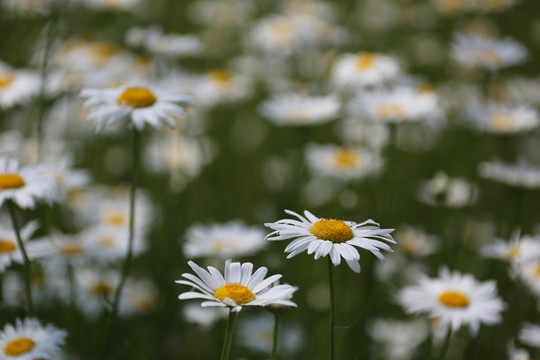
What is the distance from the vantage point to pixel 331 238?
1.47 meters

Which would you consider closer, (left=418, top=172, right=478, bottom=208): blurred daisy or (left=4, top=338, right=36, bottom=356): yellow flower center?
(left=4, top=338, right=36, bottom=356): yellow flower center

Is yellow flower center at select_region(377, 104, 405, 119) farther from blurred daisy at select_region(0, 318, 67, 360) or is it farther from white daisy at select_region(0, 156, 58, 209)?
blurred daisy at select_region(0, 318, 67, 360)

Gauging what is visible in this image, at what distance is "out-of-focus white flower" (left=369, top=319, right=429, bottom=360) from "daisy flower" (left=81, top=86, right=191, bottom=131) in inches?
57.0

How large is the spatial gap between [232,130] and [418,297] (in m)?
3.55

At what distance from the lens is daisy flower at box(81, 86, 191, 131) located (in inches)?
77.5

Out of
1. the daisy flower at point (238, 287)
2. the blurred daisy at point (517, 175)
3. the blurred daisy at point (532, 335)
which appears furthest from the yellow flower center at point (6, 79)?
the blurred daisy at point (532, 335)

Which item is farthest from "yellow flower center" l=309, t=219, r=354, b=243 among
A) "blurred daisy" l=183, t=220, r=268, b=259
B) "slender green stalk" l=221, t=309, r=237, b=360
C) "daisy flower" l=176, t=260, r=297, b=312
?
"blurred daisy" l=183, t=220, r=268, b=259

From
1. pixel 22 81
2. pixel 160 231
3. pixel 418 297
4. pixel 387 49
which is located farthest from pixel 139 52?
pixel 387 49

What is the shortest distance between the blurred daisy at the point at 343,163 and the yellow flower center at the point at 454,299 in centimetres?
137

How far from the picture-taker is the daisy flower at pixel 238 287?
53.6 inches

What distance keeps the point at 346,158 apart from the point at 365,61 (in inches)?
23.0

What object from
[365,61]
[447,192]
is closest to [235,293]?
[447,192]

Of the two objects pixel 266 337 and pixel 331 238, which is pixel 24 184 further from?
pixel 266 337

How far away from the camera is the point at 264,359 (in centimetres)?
262
